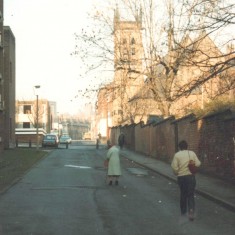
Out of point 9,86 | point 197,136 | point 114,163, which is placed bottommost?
point 114,163

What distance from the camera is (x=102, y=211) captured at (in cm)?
1130

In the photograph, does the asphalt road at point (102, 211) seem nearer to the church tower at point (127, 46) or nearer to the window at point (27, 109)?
the church tower at point (127, 46)

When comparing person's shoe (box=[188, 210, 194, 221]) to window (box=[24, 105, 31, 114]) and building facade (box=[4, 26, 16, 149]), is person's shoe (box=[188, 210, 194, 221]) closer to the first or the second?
building facade (box=[4, 26, 16, 149])

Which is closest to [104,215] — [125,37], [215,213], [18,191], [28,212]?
[28,212]

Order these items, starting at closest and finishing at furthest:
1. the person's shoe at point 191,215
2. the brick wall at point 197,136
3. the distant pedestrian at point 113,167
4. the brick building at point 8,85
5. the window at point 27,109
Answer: the person's shoe at point 191,215 < the brick wall at point 197,136 < the distant pedestrian at point 113,167 < the brick building at point 8,85 < the window at point 27,109

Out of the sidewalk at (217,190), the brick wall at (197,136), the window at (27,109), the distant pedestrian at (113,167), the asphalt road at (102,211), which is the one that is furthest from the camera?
the window at (27,109)

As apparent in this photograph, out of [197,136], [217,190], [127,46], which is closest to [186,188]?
[217,190]

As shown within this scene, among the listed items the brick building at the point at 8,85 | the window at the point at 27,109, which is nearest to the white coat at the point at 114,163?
the brick building at the point at 8,85

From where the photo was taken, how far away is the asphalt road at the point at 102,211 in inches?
358

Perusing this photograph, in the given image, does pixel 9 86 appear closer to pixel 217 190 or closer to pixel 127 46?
pixel 127 46

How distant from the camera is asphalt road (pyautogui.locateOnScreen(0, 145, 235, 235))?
9086 mm

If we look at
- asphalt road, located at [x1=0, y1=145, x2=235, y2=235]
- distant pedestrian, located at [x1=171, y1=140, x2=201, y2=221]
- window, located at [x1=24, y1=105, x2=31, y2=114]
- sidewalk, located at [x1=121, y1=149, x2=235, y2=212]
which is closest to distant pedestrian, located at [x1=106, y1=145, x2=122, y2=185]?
asphalt road, located at [x1=0, y1=145, x2=235, y2=235]

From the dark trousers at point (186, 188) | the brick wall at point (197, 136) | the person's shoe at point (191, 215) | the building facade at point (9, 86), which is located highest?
the building facade at point (9, 86)

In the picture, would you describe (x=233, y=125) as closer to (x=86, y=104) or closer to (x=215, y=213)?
(x=215, y=213)
